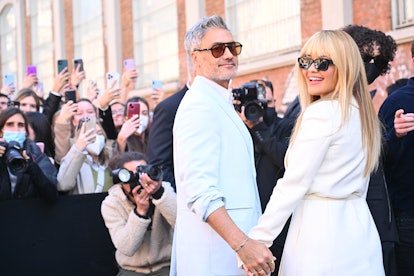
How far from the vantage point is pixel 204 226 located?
8.95 feet

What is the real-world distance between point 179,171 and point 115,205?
1.73 metres

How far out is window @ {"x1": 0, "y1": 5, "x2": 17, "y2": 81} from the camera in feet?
74.9

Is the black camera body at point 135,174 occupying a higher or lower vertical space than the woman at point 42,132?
lower

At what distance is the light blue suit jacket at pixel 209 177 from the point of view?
2605 millimetres

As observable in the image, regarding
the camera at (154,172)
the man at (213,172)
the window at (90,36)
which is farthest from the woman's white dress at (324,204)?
the window at (90,36)

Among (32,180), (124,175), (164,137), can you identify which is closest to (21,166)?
(32,180)

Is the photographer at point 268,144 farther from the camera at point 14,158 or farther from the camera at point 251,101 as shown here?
the camera at point 14,158

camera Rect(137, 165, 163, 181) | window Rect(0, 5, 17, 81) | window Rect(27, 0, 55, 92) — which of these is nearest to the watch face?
camera Rect(137, 165, 163, 181)

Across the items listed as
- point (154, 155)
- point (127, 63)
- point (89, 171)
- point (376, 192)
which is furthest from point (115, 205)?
point (127, 63)

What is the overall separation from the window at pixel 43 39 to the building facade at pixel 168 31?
35 mm

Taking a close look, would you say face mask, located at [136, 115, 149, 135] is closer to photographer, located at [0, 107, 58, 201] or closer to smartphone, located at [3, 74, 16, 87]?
photographer, located at [0, 107, 58, 201]

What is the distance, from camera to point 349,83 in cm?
270

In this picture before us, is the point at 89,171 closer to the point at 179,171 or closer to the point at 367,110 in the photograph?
the point at 179,171

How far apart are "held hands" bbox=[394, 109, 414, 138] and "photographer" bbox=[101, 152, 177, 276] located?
156 cm
